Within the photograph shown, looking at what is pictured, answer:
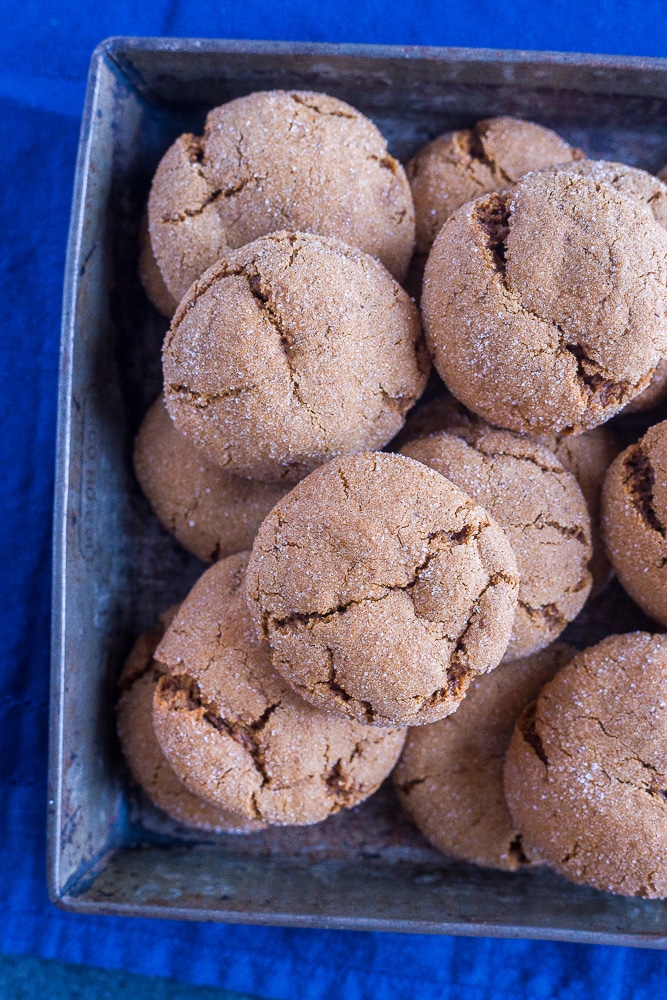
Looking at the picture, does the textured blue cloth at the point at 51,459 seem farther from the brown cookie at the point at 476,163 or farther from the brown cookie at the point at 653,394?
the brown cookie at the point at 653,394

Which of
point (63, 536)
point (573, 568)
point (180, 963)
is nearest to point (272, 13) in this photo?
point (63, 536)

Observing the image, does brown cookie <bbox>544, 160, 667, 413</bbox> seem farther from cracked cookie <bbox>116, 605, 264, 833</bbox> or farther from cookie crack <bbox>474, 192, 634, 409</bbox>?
cracked cookie <bbox>116, 605, 264, 833</bbox>

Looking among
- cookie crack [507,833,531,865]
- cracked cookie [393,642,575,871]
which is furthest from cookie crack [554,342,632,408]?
cookie crack [507,833,531,865]

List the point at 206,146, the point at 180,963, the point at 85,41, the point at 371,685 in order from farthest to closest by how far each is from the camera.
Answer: the point at 85,41 → the point at 180,963 → the point at 206,146 → the point at 371,685

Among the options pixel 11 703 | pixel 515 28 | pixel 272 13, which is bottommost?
pixel 11 703

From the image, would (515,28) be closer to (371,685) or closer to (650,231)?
(650,231)

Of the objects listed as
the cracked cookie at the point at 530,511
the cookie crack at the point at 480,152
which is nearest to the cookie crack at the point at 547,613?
the cracked cookie at the point at 530,511

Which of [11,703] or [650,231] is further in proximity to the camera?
[11,703]
